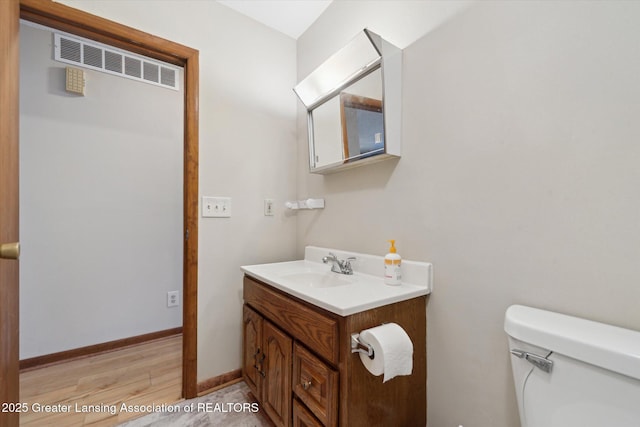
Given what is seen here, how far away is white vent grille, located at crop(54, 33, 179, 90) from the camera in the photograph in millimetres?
1914

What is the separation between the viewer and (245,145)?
172cm

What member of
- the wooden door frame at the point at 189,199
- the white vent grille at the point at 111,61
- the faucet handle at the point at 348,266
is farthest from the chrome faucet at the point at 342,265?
the white vent grille at the point at 111,61

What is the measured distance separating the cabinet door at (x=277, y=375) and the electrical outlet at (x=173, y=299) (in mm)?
1514

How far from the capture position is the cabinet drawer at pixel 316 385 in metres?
0.84

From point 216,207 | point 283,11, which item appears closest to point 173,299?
point 216,207

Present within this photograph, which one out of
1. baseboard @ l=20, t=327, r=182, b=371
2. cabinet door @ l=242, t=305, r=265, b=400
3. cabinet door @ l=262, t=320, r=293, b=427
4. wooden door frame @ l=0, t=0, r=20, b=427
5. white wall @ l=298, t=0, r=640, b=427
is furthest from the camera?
baseboard @ l=20, t=327, r=182, b=371

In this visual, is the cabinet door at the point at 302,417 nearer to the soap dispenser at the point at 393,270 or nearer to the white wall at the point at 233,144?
the soap dispenser at the point at 393,270

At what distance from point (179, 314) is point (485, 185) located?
2.60 metres

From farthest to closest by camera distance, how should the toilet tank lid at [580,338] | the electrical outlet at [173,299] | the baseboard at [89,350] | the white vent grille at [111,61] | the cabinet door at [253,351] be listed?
the electrical outlet at [173,299] → the white vent grille at [111,61] → the baseboard at [89,350] → the cabinet door at [253,351] → the toilet tank lid at [580,338]

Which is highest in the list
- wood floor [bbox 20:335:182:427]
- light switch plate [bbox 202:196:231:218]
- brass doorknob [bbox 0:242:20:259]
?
light switch plate [bbox 202:196:231:218]

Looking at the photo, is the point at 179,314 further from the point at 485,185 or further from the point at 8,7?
the point at 485,185

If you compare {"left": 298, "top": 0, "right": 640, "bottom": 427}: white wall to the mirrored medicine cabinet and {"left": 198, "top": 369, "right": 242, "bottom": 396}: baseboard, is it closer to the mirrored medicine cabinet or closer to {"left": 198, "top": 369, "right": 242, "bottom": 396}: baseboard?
the mirrored medicine cabinet

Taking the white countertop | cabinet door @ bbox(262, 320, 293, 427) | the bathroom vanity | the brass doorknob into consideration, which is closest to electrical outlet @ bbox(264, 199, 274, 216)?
the white countertop

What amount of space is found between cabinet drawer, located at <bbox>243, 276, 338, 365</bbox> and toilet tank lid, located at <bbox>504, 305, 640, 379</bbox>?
20.5 inches
